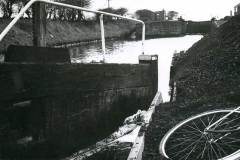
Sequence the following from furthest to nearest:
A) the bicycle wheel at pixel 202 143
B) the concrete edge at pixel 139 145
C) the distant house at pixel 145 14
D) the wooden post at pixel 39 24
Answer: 1. the distant house at pixel 145 14
2. the wooden post at pixel 39 24
3. the concrete edge at pixel 139 145
4. the bicycle wheel at pixel 202 143

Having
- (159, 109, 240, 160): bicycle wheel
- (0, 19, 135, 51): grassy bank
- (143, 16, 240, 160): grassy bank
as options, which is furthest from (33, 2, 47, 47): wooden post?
(0, 19, 135, 51): grassy bank

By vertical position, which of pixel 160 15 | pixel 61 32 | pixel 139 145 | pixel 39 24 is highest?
pixel 160 15

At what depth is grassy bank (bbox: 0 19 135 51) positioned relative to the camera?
74.4 feet

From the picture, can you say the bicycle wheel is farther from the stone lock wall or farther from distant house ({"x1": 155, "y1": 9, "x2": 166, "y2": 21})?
distant house ({"x1": 155, "y1": 9, "x2": 166, "y2": 21})

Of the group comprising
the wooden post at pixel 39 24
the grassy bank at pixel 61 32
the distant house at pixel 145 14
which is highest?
the distant house at pixel 145 14

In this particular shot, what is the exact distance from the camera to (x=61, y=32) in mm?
31109

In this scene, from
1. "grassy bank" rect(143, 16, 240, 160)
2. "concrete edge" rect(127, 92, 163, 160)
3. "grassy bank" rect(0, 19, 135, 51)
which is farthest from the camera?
"grassy bank" rect(0, 19, 135, 51)

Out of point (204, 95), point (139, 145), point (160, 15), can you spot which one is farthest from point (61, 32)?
point (160, 15)

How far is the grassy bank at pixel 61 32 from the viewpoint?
22688mm

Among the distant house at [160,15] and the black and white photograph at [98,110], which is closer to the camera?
the black and white photograph at [98,110]

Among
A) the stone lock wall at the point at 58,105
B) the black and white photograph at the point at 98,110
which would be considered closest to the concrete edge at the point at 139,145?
the black and white photograph at the point at 98,110

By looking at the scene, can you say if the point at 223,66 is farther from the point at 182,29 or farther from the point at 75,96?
the point at 182,29

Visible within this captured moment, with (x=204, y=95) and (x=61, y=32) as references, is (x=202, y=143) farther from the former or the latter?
(x=61, y=32)

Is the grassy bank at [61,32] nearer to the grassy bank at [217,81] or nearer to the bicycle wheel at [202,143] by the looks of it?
the grassy bank at [217,81]
